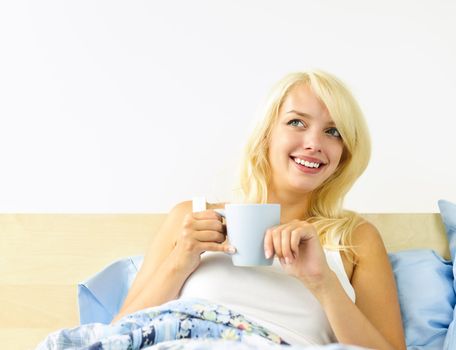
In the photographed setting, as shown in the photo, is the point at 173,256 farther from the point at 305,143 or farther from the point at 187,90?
the point at 187,90

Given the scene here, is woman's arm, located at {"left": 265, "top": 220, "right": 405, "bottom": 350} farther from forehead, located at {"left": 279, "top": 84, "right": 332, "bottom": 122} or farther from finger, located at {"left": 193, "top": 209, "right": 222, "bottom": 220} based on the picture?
forehead, located at {"left": 279, "top": 84, "right": 332, "bottom": 122}

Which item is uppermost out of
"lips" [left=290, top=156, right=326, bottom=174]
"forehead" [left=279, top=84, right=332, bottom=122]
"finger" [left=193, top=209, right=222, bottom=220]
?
"forehead" [left=279, top=84, right=332, bottom=122]

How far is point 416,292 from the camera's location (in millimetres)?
1400

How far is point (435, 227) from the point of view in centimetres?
156

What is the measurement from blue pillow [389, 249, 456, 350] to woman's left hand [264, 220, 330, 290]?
34 cm

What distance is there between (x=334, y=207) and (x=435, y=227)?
0.88 ft

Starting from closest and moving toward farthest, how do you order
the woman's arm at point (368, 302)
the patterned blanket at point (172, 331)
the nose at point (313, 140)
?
the patterned blanket at point (172, 331)
the woman's arm at point (368, 302)
the nose at point (313, 140)

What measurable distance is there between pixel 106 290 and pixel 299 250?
54 centimetres

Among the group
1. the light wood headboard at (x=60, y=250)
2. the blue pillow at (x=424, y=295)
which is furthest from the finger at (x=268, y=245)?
the light wood headboard at (x=60, y=250)

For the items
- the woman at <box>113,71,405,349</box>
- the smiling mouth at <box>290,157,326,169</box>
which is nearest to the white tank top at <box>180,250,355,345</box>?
the woman at <box>113,71,405,349</box>

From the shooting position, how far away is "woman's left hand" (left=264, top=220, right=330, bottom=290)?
106 cm

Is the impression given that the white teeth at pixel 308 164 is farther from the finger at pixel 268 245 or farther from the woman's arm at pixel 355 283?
the finger at pixel 268 245

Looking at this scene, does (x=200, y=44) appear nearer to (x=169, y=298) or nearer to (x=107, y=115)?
(x=107, y=115)

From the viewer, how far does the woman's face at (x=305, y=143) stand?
134 centimetres
